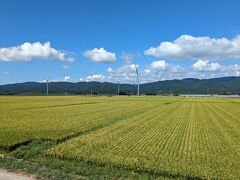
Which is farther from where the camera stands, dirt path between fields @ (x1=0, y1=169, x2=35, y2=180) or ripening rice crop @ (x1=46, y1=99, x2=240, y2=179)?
ripening rice crop @ (x1=46, y1=99, x2=240, y2=179)

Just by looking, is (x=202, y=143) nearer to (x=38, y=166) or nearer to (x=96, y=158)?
(x=96, y=158)

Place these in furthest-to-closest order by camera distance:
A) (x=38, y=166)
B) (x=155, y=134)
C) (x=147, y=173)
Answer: (x=155, y=134) < (x=38, y=166) < (x=147, y=173)

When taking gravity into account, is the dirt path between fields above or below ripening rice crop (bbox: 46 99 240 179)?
below

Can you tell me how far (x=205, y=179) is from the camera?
11.2m

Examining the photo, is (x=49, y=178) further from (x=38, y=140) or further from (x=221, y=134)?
(x=221, y=134)

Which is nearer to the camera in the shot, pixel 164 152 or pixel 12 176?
pixel 12 176

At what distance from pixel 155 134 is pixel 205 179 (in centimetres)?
1064

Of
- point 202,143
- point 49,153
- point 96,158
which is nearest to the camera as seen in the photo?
point 96,158

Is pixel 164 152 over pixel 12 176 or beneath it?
over

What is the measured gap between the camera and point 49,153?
15.0 metres

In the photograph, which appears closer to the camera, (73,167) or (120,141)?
(73,167)

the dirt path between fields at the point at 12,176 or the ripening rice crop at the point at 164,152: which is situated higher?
the ripening rice crop at the point at 164,152

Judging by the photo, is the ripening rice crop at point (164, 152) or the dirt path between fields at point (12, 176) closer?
the dirt path between fields at point (12, 176)

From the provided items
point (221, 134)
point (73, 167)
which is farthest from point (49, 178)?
point (221, 134)
